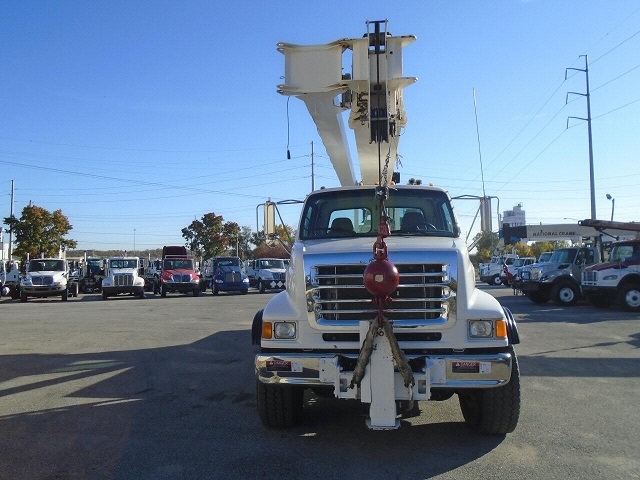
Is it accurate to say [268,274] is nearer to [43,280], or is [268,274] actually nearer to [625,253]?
[43,280]

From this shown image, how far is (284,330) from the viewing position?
18.0ft

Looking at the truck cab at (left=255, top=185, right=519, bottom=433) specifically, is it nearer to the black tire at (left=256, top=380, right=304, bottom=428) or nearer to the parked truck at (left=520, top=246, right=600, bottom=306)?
the black tire at (left=256, top=380, right=304, bottom=428)

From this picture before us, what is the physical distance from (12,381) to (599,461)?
25.2 feet

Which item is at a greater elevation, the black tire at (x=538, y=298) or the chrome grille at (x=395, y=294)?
the chrome grille at (x=395, y=294)

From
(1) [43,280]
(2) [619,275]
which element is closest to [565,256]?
(2) [619,275]

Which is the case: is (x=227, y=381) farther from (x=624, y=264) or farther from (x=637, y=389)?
(x=624, y=264)

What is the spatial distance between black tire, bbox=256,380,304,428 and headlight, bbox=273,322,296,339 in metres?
0.53

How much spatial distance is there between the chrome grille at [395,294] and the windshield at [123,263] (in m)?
27.2

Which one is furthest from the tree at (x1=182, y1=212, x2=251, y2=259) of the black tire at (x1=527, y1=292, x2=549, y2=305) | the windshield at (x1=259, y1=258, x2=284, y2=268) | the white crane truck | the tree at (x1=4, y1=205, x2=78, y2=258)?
the white crane truck

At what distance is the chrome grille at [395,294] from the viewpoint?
17.5ft

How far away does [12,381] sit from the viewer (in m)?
8.55

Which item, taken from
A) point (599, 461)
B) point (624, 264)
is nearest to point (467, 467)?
point (599, 461)

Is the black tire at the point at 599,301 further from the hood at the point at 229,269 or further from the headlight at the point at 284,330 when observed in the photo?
the hood at the point at 229,269

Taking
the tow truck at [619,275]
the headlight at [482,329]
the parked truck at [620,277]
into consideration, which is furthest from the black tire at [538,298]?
the headlight at [482,329]
